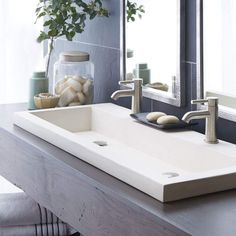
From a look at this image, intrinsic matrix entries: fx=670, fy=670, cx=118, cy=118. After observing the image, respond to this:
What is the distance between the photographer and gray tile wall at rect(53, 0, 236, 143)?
2.42m

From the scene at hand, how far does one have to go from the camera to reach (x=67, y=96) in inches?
113

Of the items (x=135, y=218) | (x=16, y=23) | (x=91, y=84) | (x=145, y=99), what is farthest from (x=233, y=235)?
(x=16, y=23)

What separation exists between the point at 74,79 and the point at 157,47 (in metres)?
0.47

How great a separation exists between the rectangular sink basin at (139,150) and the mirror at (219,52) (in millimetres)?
151

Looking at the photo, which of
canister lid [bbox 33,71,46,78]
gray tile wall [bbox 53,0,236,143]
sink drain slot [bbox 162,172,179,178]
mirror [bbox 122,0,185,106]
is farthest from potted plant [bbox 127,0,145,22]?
sink drain slot [bbox 162,172,179,178]

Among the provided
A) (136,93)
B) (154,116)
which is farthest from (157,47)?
(154,116)

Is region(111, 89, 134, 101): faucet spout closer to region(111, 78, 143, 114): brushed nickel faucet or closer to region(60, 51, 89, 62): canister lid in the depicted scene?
region(111, 78, 143, 114): brushed nickel faucet

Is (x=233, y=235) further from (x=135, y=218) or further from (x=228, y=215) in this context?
(x=135, y=218)

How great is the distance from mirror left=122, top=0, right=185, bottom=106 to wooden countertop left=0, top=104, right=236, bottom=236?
1.71 ft

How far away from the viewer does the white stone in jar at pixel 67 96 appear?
2.87 metres

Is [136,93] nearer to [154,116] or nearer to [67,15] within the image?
[154,116]

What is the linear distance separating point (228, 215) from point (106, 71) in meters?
1.53

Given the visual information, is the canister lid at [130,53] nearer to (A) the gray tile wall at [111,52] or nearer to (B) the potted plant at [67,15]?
(A) the gray tile wall at [111,52]

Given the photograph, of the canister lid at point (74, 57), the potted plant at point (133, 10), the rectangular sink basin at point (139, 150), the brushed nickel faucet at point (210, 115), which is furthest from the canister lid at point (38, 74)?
the brushed nickel faucet at point (210, 115)
